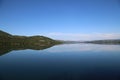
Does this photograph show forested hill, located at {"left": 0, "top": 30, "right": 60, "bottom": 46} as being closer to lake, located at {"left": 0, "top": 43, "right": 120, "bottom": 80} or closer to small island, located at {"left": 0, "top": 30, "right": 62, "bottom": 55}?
small island, located at {"left": 0, "top": 30, "right": 62, "bottom": 55}

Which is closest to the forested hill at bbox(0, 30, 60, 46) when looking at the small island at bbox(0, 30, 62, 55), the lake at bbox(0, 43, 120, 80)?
the small island at bbox(0, 30, 62, 55)

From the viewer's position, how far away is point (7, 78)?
1312cm

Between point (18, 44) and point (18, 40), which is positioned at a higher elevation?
point (18, 40)

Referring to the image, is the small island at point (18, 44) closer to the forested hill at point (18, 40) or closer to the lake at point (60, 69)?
the forested hill at point (18, 40)

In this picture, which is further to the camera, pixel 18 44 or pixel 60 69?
pixel 18 44

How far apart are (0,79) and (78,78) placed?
6084 mm

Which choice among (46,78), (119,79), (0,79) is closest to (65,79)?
(46,78)

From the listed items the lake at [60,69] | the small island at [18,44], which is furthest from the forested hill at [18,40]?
the lake at [60,69]

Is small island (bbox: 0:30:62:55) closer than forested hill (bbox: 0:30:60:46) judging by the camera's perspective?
Yes

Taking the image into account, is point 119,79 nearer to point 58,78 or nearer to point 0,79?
point 58,78

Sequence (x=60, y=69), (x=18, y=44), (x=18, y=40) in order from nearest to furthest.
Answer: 1. (x=60, y=69)
2. (x=18, y=44)
3. (x=18, y=40)

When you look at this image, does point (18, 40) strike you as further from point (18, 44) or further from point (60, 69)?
point (60, 69)

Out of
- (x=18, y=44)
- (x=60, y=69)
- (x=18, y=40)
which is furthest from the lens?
(x=18, y=40)

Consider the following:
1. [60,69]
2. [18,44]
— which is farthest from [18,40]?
[60,69]
